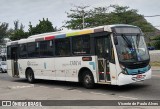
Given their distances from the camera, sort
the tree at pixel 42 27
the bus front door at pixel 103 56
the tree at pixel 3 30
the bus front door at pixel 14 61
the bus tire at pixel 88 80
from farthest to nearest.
A: the tree at pixel 3 30, the tree at pixel 42 27, the bus front door at pixel 14 61, the bus tire at pixel 88 80, the bus front door at pixel 103 56

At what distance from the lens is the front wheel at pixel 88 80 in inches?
597

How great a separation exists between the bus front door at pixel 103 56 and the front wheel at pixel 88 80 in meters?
0.64

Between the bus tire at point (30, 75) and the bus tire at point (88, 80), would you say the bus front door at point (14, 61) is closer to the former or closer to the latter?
the bus tire at point (30, 75)

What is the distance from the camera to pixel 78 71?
52.2 ft

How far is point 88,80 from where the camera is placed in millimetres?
15359

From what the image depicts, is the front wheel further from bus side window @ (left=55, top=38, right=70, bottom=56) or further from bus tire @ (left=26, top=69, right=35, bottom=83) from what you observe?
bus tire @ (left=26, top=69, right=35, bottom=83)

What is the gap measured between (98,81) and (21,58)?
789cm

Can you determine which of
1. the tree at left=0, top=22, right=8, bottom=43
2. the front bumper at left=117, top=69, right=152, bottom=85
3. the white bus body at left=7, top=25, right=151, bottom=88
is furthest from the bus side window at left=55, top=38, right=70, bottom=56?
the tree at left=0, top=22, right=8, bottom=43

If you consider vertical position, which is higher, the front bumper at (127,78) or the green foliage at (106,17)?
the green foliage at (106,17)

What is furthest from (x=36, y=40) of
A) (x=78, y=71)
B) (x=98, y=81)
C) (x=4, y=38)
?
(x=4, y=38)

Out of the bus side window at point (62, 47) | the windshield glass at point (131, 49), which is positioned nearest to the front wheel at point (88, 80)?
the bus side window at point (62, 47)

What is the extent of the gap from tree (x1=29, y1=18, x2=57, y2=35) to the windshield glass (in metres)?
40.0

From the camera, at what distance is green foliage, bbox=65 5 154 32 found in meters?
56.4

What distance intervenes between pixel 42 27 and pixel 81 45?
128 feet
